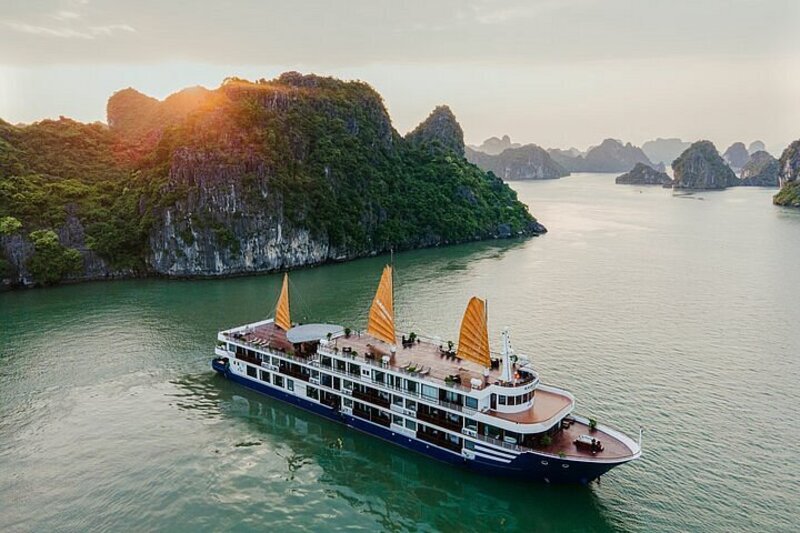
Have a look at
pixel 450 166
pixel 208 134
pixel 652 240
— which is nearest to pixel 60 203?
pixel 208 134

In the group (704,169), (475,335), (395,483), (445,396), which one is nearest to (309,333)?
(445,396)

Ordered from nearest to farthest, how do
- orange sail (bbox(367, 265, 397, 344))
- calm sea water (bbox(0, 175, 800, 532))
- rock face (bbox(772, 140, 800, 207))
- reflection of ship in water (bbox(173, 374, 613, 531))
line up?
1. reflection of ship in water (bbox(173, 374, 613, 531))
2. calm sea water (bbox(0, 175, 800, 532))
3. orange sail (bbox(367, 265, 397, 344))
4. rock face (bbox(772, 140, 800, 207))

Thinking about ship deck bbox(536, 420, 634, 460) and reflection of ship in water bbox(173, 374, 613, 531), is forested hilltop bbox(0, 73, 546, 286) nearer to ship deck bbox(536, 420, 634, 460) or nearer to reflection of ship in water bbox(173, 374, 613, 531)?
reflection of ship in water bbox(173, 374, 613, 531)

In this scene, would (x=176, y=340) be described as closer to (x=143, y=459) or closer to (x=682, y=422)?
(x=143, y=459)

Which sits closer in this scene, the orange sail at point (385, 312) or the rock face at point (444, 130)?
the orange sail at point (385, 312)

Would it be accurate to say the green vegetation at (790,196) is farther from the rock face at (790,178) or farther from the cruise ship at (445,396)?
the cruise ship at (445,396)

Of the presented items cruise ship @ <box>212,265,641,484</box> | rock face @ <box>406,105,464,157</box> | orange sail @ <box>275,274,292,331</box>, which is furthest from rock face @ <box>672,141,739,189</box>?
orange sail @ <box>275,274,292,331</box>

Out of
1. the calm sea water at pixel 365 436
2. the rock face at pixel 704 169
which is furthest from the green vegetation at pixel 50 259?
the rock face at pixel 704 169
